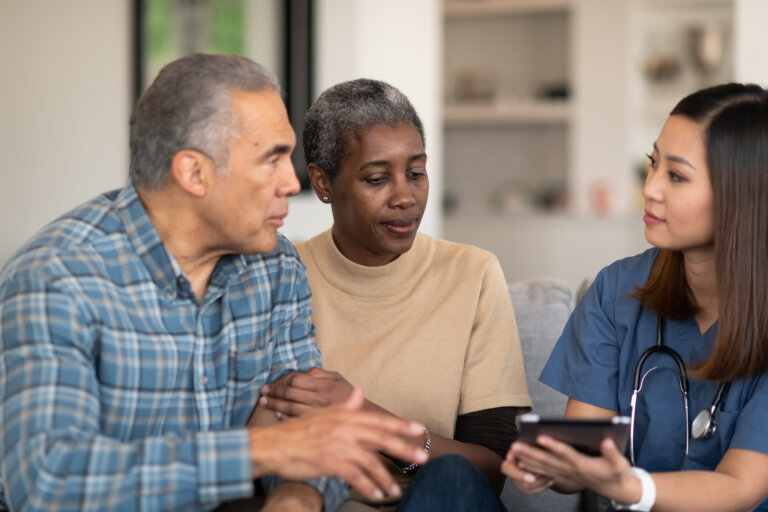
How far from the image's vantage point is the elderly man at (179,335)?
1.35 m

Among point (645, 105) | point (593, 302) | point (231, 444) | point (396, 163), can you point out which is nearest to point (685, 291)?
point (593, 302)

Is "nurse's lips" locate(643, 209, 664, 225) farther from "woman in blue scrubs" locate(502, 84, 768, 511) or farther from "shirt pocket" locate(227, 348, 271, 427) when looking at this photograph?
"shirt pocket" locate(227, 348, 271, 427)

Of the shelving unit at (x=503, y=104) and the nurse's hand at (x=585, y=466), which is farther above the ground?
the shelving unit at (x=503, y=104)

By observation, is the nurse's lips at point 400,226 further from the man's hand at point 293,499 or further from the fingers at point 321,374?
the man's hand at point 293,499

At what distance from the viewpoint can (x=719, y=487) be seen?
152 centimetres

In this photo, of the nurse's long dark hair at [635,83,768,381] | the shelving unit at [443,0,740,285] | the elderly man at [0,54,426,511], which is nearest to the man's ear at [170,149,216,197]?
the elderly man at [0,54,426,511]

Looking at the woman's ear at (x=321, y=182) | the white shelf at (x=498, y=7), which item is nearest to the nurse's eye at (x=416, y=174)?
the woman's ear at (x=321, y=182)

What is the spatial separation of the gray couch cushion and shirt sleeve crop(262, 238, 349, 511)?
2.15ft

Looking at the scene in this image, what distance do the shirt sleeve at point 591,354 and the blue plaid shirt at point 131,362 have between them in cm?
49

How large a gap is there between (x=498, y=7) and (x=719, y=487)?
5496mm

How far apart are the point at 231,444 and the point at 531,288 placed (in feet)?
3.98

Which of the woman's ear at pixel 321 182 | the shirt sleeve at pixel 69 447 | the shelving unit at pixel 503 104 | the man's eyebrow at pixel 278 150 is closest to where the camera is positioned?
the shirt sleeve at pixel 69 447

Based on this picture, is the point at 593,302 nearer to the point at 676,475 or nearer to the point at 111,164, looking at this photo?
the point at 676,475

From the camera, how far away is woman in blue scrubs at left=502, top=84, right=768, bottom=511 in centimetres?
152
